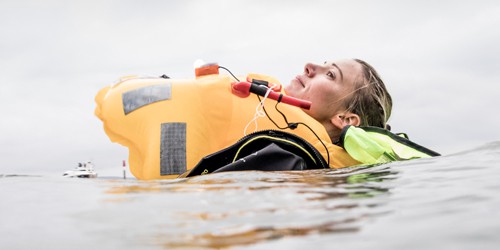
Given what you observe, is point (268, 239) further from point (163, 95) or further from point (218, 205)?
point (163, 95)

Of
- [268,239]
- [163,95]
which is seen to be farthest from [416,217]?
[163,95]

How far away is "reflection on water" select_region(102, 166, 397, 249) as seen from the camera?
4.70ft

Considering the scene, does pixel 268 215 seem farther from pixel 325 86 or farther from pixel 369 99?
pixel 369 99

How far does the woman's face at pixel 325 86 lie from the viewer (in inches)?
189

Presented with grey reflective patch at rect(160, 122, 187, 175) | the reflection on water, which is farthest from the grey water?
grey reflective patch at rect(160, 122, 187, 175)

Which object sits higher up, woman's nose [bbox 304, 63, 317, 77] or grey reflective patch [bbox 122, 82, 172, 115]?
woman's nose [bbox 304, 63, 317, 77]

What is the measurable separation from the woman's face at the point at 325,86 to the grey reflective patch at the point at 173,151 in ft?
4.47

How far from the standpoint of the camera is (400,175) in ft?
9.09

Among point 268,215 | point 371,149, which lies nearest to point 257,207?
point 268,215

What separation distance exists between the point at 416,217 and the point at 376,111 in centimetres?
361

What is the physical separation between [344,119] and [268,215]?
332cm

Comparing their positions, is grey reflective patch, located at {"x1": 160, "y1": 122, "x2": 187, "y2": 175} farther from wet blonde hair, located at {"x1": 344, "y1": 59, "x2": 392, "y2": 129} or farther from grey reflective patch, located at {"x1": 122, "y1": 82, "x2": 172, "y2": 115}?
wet blonde hair, located at {"x1": 344, "y1": 59, "x2": 392, "y2": 129}

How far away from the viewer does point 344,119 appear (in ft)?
15.9

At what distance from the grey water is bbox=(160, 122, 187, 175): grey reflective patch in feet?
4.45
